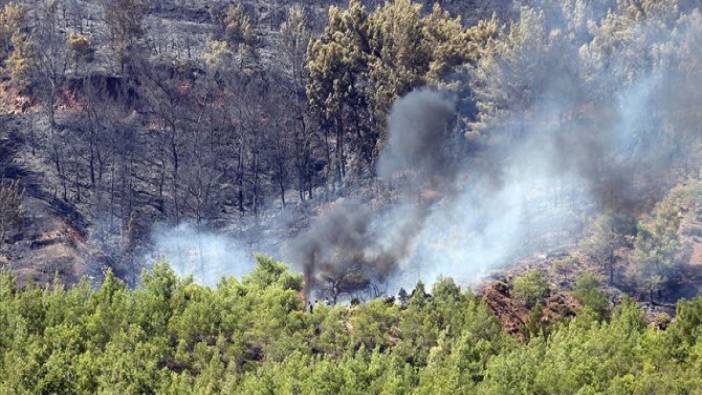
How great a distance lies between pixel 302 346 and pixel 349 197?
84.9 ft

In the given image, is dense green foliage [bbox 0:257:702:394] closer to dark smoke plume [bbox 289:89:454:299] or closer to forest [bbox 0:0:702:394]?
forest [bbox 0:0:702:394]

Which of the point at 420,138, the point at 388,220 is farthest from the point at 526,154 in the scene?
the point at 388,220

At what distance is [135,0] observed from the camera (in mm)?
91125

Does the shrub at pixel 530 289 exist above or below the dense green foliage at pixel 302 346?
above

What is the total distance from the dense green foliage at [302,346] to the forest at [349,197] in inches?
5.4

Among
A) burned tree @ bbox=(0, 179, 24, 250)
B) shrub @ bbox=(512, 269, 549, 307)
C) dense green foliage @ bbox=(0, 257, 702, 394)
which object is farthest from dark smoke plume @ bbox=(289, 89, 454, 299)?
burned tree @ bbox=(0, 179, 24, 250)

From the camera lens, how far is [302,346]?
183 feet

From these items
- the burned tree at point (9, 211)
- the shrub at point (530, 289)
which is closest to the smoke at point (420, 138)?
the shrub at point (530, 289)

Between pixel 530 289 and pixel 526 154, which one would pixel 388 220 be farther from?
pixel 530 289

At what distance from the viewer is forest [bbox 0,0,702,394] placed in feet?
181

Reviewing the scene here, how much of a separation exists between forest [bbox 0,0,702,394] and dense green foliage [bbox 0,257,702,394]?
5.4 inches

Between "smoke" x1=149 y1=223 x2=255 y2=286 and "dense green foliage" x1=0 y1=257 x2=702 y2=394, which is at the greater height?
"smoke" x1=149 y1=223 x2=255 y2=286

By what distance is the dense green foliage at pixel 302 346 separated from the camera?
5166 centimetres

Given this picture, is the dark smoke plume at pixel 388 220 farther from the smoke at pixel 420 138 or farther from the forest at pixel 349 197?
the forest at pixel 349 197
